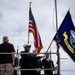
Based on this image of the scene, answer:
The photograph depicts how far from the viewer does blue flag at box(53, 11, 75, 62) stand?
12.7 m

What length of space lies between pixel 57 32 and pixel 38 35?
357 cm

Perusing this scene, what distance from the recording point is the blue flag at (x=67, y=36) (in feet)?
41.7

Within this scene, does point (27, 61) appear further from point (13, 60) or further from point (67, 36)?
point (67, 36)

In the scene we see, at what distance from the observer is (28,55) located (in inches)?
464

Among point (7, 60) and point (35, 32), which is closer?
point (7, 60)

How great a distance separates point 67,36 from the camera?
43.4 ft

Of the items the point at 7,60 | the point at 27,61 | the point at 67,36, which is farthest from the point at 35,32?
the point at 7,60

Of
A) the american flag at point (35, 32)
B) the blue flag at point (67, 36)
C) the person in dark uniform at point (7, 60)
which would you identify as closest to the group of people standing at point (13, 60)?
the person in dark uniform at point (7, 60)

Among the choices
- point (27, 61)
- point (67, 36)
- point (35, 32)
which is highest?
point (35, 32)

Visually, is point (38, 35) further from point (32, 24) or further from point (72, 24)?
point (72, 24)

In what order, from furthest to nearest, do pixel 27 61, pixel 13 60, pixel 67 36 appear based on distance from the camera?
pixel 67 36, pixel 27 61, pixel 13 60

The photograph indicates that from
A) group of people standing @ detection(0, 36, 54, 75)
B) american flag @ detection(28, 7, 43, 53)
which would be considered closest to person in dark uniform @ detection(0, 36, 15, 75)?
group of people standing @ detection(0, 36, 54, 75)

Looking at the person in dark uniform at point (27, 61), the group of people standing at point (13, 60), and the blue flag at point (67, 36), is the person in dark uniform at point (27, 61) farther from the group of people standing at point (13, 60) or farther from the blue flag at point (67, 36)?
the blue flag at point (67, 36)

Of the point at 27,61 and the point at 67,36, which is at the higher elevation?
the point at 67,36
